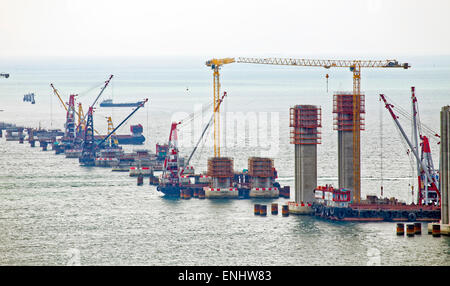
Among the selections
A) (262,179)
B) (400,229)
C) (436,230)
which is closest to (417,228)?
(400,229)

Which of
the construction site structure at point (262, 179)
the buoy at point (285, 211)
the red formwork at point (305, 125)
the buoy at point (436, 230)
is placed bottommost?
the buoy at point (436, 230)

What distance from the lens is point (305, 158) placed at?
115938mm

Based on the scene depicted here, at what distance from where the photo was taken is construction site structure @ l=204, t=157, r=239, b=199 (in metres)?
134

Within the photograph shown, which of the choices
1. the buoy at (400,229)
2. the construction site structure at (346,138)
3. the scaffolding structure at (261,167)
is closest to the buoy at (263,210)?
the construction site structure at (346,138)

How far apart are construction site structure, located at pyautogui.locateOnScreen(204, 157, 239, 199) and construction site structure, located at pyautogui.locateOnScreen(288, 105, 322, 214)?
18068 millimetres

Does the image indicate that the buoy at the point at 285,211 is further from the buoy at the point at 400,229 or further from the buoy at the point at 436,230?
the buoy at the point at 436,230

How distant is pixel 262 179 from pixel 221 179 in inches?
218

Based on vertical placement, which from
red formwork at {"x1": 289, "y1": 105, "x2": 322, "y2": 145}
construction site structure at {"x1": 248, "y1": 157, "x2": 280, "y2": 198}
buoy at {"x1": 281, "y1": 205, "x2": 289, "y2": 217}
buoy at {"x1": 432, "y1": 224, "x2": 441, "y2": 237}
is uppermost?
red formwork at {"x1": 289, "y1": 105, "x2": 322, "y2": 145}

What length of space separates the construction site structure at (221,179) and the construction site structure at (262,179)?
270 cm

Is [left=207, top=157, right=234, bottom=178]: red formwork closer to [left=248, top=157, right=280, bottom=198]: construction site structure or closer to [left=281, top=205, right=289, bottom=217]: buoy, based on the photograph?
[left=248, top=157, right=280, bottom=198]: construction site structure

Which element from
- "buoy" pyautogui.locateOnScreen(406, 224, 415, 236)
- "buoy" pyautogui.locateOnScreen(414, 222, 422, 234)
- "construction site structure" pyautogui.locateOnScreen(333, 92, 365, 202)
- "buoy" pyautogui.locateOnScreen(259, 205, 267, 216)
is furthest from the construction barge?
"buoy" pyautogui.locateOnScreen(406, 224, 415, 236)

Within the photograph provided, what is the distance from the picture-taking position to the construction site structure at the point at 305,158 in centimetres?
11525

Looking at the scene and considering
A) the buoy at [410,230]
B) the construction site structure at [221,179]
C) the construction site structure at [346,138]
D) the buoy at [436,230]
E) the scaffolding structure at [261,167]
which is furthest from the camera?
the construction site structure at [221,179]

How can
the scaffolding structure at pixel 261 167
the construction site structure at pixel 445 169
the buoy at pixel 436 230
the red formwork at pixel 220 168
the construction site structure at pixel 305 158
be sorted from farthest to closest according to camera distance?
the red formwork at pixel 220 168 < the scaffolding structure at pixel 261 167 < the construction site structure at pixel 305 158 < the buoy at pixel 436 230 < the construction site structure at pixel 445 169
